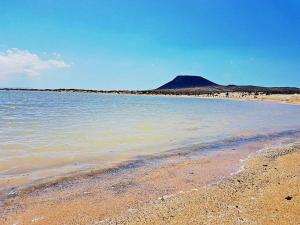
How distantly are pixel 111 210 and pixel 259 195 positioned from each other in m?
3.17

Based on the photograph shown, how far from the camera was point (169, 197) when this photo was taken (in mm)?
7754

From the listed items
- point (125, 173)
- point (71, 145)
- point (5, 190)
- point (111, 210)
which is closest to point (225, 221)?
point (111, 210)

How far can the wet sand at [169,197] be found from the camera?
21.2ft

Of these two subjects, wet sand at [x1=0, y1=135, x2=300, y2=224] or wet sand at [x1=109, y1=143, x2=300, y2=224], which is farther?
wet sand at [x1=0, y1=135, x2=300, y2=224]

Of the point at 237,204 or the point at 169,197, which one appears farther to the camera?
the point at 169,197

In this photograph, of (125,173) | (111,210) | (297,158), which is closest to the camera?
(111,210)

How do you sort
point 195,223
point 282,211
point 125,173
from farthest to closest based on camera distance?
point 125,173, point 282,211, point 195,223

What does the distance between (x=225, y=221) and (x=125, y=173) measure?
4.72 m

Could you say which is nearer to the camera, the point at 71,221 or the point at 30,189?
the point at 71,221

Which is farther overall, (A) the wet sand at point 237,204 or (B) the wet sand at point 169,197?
(B) the wet sand at point 169,197

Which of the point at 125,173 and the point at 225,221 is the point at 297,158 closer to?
the point at 125,173

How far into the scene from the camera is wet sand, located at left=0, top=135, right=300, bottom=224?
646 centimetres

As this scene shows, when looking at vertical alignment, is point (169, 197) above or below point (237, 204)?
below

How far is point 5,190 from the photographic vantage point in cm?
859
